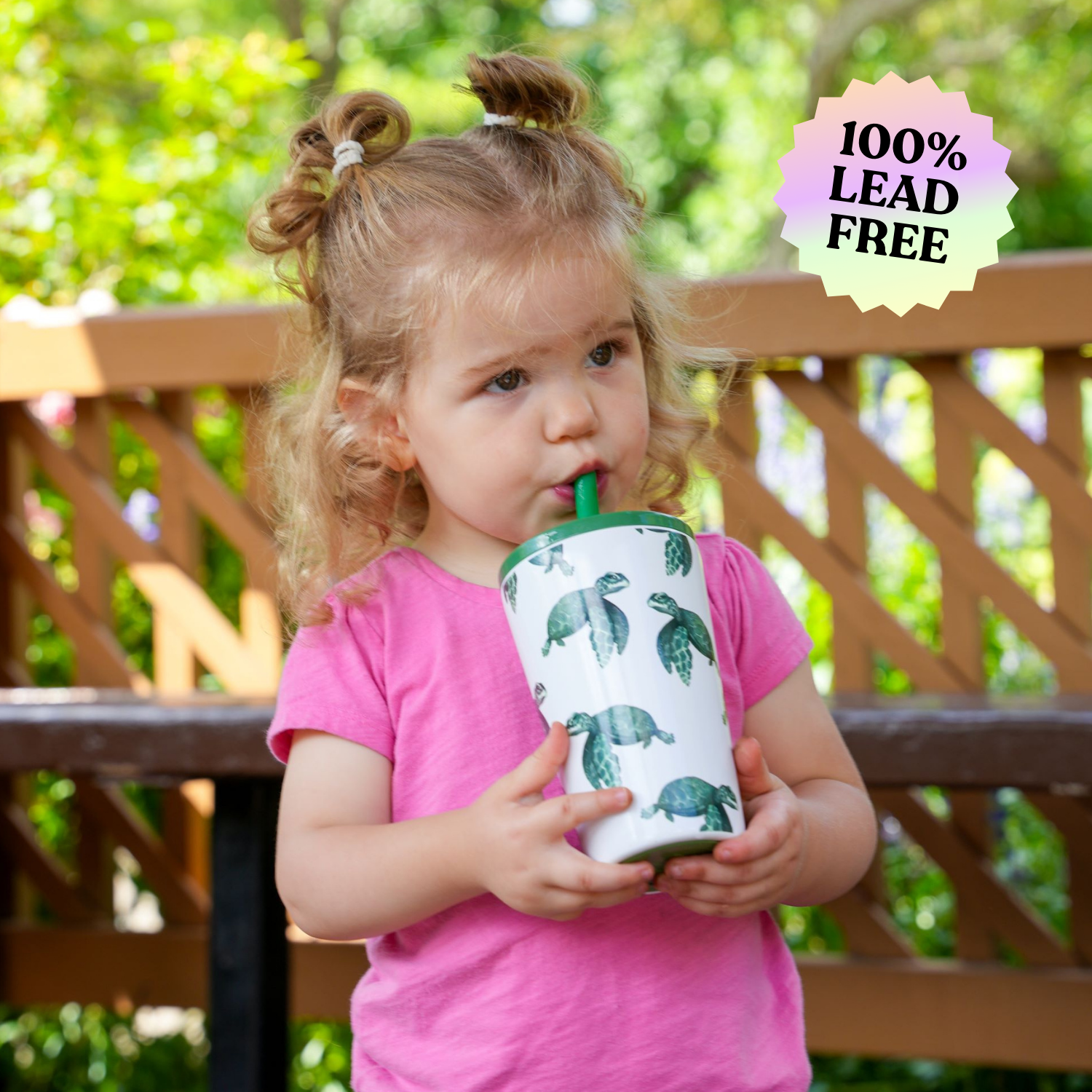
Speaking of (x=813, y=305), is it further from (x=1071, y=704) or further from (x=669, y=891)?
(x=669, y=891)

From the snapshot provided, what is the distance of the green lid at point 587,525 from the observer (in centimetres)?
107

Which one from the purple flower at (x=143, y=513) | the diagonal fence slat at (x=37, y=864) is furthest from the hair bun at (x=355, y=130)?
the purple flower at (x=143, y=513)

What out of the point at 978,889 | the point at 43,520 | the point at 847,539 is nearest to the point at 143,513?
the point at 43,520

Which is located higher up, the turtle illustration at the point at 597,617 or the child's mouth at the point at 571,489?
the child's mouth at the point at 571,489

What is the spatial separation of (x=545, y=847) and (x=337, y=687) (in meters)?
0.31

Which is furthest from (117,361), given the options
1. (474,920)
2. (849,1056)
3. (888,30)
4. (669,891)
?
(888,30)

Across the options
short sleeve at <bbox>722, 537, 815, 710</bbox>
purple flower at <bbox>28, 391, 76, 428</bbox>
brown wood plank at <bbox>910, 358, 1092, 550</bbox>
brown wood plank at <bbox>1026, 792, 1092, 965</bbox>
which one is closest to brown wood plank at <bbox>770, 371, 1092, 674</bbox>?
brown wood plank at <bbox>910, 358, 1092, 550</bbox>

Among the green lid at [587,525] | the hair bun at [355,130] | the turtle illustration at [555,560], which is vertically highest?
the hair bun at [355,130]

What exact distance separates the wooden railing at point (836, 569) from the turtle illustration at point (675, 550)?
0.93 metres

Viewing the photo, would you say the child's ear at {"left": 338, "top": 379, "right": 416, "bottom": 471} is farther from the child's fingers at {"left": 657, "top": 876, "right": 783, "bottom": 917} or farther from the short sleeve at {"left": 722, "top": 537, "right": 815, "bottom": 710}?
the child's fingers at {"left": 657, "top": 876, "right": 783, "bottom": 917}

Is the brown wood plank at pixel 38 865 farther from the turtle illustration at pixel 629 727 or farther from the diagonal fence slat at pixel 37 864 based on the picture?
the turtle illustration at pixel 629 727

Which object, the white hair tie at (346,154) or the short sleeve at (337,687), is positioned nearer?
the short sleeve at (337,687)

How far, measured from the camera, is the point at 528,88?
1404mm

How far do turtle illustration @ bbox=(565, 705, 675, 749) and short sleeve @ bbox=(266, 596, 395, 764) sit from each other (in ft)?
1.00
